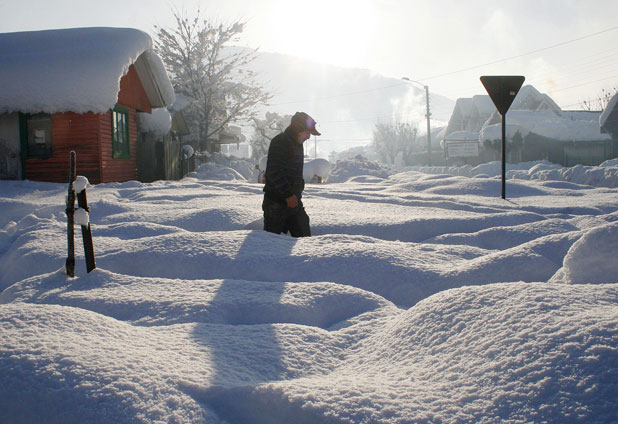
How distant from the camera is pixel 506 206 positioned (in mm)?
6121

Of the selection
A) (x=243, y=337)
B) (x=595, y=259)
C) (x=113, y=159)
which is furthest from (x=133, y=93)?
(x=595, y=259)

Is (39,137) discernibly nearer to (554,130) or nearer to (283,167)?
(283,167)

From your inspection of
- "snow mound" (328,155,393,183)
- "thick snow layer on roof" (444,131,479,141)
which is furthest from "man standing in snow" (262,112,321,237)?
"thick snow layer on roof" (444,131,479,141)

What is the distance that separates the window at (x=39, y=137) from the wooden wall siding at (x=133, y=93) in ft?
7.44

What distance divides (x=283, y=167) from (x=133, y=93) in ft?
38.5

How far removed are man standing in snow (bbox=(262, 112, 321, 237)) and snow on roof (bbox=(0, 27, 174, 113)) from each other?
8018mm

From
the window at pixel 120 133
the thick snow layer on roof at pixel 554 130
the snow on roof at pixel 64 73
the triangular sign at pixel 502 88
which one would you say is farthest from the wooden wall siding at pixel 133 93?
the thick snow layer on roof at pixel 554 130

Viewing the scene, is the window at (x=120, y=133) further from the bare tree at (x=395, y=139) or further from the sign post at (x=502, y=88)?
the bare tree at (x=395, y=139)

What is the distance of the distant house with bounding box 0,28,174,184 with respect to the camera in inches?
405

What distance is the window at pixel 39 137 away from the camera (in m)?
11.2

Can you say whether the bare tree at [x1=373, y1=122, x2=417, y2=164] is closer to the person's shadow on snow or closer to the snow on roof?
the snow on roof

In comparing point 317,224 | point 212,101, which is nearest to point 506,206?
point 317,224

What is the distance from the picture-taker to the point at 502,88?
6785mm

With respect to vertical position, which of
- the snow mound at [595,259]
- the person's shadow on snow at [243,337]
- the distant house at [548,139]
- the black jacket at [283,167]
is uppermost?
the distant house at [548,139]
